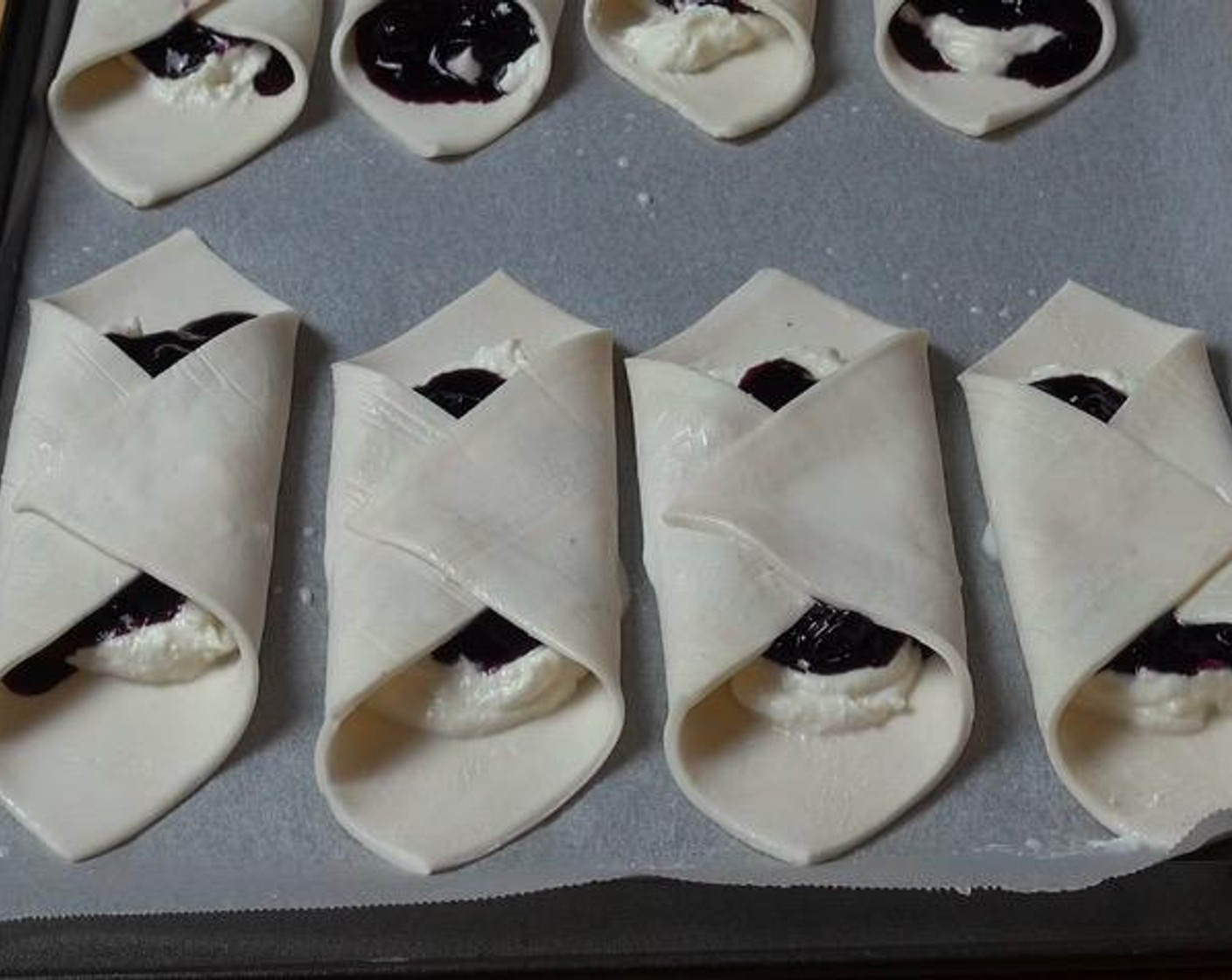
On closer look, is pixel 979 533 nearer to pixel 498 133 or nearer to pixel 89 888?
pixel 498 133

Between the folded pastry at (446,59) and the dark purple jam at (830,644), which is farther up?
the folded pastry at (446,59)

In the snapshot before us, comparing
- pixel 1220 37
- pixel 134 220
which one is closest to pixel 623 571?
pixel 134 220

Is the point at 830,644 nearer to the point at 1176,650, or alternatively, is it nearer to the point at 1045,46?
the point at 1176,650

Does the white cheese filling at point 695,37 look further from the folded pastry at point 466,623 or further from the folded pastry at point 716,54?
the folded pastry at point 466,623

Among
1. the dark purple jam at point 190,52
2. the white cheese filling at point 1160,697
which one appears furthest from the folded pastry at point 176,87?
the white cheese filling at point 1160,697

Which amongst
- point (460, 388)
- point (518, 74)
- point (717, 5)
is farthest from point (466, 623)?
point (717, 5)

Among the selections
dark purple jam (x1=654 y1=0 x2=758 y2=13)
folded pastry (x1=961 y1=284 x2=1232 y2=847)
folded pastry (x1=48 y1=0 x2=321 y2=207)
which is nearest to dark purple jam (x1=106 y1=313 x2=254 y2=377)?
folded pastry (x1=48 y1=0 x2=321 y2=207)

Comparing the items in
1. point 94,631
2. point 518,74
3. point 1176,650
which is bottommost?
point 94,631
